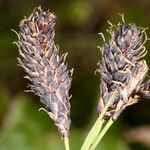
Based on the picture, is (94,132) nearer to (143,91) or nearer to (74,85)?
(143,91)

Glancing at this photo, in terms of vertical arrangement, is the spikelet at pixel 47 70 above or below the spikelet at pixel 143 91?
above

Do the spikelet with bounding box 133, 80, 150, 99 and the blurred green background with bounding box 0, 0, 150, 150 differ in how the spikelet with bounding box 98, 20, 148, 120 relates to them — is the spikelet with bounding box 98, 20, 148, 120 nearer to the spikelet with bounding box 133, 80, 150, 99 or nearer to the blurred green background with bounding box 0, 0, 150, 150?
the spikelet with bounding box 133, 80, 150, 99

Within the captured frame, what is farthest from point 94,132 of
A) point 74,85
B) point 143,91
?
point 74,85

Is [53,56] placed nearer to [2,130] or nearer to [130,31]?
[130,31]

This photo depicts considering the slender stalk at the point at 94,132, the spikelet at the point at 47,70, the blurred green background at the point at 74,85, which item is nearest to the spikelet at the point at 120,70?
the slender stalk at the point at 94,132

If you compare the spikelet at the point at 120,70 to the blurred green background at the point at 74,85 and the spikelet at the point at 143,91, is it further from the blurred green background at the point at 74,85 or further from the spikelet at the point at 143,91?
the blurred green background at the point at 74,85

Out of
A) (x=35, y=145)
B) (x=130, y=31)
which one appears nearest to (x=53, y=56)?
(x=130, y=31)
